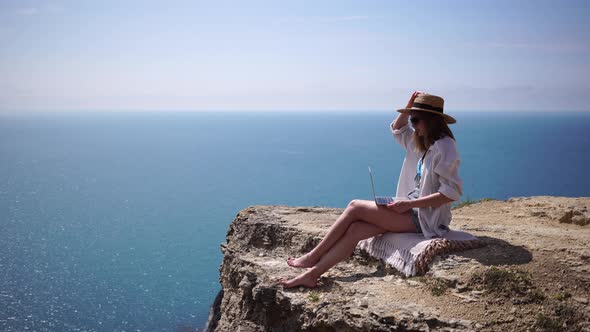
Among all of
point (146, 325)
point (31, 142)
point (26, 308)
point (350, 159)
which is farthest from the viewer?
point (31, 142)

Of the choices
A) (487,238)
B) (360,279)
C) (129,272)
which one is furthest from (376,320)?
(129,272)

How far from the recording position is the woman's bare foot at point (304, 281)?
7031mm

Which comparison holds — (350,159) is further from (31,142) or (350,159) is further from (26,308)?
(31,142)

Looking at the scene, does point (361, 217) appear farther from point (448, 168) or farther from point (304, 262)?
point (448, 168)

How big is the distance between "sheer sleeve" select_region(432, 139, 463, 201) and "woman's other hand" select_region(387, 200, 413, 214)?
0.50m

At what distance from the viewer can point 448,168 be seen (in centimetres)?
654

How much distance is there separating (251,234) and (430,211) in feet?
16.3

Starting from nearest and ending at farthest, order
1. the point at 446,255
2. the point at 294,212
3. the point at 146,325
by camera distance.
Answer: the point at 446,255, the point at 294,212, the point at 146,325

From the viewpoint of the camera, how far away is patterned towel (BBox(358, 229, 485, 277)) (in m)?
6.72

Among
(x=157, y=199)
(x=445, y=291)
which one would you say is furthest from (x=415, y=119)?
(x=157, y=199)

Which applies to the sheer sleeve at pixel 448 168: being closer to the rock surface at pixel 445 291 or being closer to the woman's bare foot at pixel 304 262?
the rock surface at pixel 445 291

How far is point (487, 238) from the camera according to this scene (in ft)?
25.0

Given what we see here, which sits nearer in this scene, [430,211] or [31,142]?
[430,211]

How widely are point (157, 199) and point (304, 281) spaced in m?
86.7
